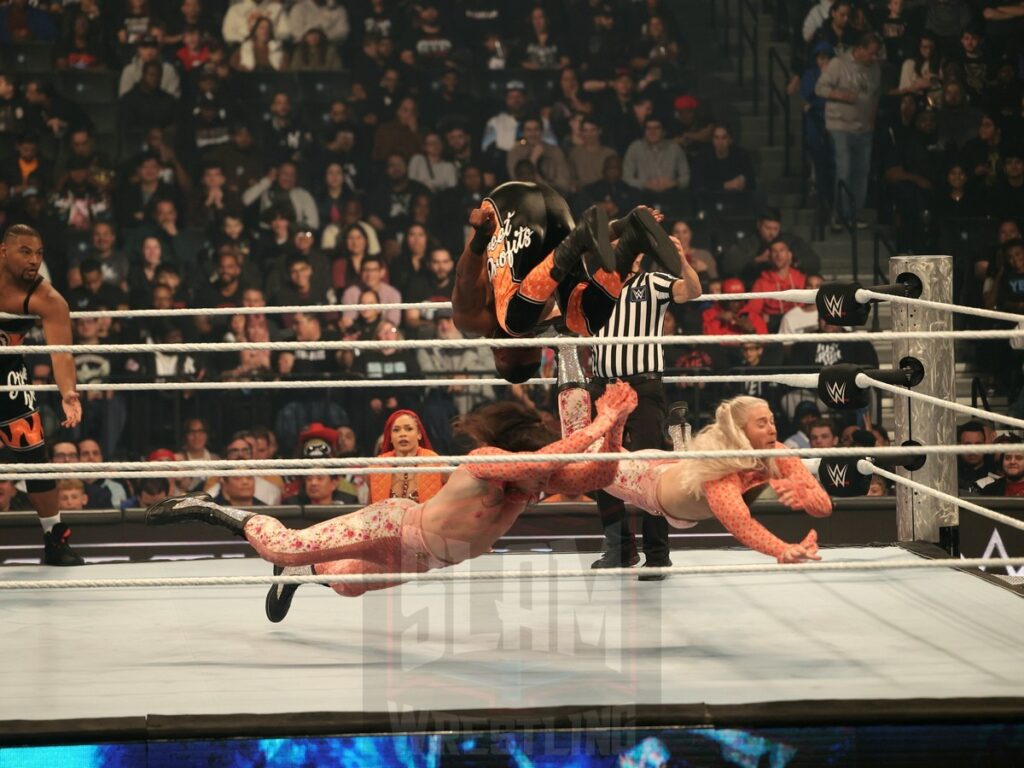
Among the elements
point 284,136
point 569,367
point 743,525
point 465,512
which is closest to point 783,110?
point 284,136

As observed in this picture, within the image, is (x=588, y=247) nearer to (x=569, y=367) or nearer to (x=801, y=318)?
(x=569, y=367)

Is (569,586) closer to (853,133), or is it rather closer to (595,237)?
(595,237)

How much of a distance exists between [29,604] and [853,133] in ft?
17.7

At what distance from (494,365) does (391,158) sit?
80.4 inches

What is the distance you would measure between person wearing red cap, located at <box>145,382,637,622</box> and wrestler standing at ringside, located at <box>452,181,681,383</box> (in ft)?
0.67

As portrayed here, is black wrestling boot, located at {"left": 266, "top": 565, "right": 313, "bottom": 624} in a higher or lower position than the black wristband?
lower

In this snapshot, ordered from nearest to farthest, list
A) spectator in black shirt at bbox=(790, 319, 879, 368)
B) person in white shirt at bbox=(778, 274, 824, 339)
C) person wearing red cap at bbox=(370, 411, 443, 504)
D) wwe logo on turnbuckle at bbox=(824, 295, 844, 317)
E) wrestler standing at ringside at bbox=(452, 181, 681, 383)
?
wrestler standing at ringside at bbox=(452, 181, 681, 383), wwe logo on turnbuckle at bbox=(824, 295, 844, 317), person wearing red cap at bbox=(370, 411, 443, 504), spectator in black shirt at bbox=(790, 319, 879, 368), person in white shirt at bbox=(778, 274, 824, 339)

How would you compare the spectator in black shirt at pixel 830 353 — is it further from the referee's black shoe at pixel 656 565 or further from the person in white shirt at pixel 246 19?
the person in white shirt at pixel 246 19

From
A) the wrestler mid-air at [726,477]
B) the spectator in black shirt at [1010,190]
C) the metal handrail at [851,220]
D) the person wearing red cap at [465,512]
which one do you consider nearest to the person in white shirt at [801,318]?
the metal handrail at [851,220]

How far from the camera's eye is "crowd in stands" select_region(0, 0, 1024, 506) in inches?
240

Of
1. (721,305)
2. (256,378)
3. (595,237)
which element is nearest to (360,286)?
(256,378)

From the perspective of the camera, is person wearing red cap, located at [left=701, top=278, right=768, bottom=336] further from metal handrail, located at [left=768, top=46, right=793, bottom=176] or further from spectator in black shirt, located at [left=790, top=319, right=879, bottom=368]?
metal handrail, located at [left=768, top=46, right=793, bottom=176]

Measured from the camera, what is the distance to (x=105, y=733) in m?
2.44

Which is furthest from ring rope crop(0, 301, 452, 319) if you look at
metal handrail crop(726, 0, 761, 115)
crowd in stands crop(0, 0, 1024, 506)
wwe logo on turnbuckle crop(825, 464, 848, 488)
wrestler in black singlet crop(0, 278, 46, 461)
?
metal handrail crop(726, 0, 761, 115)
